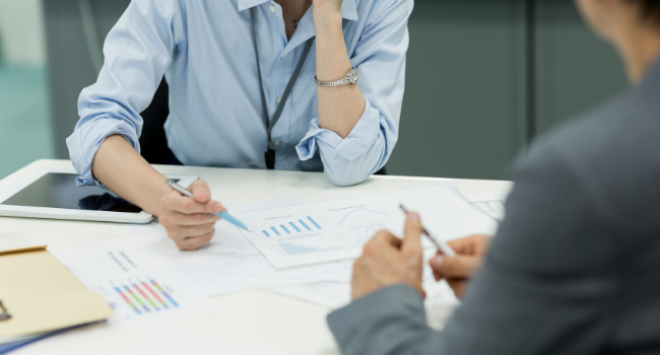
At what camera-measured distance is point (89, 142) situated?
1136 millimetres

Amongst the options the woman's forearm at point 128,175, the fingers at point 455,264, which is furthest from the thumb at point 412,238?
the woman's forearm at point 128,175

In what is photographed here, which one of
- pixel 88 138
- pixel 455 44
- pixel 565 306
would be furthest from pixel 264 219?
pixel 455 44

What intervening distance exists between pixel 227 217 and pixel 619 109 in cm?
65

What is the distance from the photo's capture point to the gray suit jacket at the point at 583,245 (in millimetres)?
368

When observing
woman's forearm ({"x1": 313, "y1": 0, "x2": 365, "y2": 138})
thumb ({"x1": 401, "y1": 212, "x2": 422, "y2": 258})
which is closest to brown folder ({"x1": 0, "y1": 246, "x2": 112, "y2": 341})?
thumb ({"x1": 401, "y1": 212, "x2": 422, "y2": 258})

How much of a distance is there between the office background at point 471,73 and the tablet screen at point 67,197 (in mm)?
1757

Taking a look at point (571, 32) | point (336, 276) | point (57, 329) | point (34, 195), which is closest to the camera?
point (57, 329)

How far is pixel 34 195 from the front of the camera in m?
1.13

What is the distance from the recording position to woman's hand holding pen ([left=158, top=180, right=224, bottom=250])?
92cm

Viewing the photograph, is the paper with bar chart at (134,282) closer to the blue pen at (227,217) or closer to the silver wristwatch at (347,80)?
the blue pen at (227,217)

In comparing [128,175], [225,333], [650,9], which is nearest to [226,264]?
[225,333]

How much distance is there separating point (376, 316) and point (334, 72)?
738 millimetres

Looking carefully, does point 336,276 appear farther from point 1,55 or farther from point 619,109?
point 1,55

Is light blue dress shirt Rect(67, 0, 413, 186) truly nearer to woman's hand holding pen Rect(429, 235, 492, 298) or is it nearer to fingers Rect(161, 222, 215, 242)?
fingers Rect(161, 222, 215, 242)
